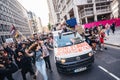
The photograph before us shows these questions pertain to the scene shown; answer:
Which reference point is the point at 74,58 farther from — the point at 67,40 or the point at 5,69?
the point at 5,69

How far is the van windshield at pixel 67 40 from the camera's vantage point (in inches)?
336

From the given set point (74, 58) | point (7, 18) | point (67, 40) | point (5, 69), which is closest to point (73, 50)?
point (74, 58)

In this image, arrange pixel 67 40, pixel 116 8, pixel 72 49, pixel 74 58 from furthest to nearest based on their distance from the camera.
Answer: pixel 116 8, pixel 67 40, pixel 72 49, pixel 74 58

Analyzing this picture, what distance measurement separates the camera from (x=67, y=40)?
348 inches

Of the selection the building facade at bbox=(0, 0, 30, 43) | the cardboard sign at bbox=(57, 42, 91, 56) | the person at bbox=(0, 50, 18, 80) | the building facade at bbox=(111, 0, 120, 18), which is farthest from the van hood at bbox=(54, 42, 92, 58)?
the building facade at bbox=(111, 0, 120, 18)

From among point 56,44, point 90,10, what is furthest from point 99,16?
point 56,44

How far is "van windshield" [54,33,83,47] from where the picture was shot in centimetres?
854

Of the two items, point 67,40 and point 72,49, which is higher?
point 67,40

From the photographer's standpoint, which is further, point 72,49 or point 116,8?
point 116,8

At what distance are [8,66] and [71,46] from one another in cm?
324

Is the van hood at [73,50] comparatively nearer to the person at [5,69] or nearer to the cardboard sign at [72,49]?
the cardboard sign at [72,49]

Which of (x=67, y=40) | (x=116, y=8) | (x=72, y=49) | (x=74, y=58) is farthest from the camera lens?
(x=116, y=8)

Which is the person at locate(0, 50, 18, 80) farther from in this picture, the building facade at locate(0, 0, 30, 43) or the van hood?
the building facade at locate(0, 0, 30, 43)

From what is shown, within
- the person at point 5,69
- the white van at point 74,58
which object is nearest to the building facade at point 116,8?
the white van at point 74,58
